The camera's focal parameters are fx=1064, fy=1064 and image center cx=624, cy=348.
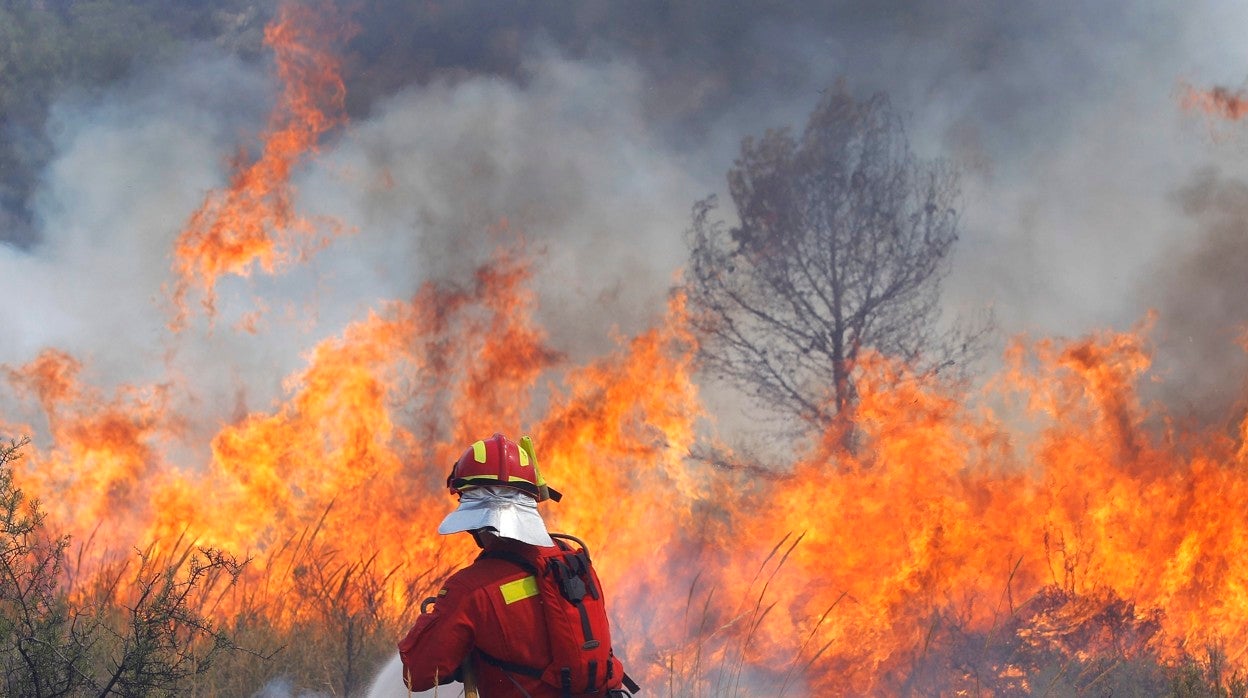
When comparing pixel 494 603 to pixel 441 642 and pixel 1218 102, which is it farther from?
pixel 1218 102

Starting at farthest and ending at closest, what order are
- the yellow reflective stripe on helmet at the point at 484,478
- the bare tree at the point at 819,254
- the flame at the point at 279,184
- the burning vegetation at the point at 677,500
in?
the bare tree at the point at 819,254, the flame at the point at 279,184, the burning vegetation at the point at 677,500, the yellow reflective stripe on helmet at the point at 484,478

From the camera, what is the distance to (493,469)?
412 centimetres

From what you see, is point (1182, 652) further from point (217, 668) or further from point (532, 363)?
point (217, 668)

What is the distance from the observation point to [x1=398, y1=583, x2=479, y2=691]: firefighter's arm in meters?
3.81

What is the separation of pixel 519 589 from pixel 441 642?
343 mm

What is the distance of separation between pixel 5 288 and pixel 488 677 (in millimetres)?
14006

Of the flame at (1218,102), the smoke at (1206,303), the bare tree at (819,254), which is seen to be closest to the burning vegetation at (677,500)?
the smoke at (1206,303)

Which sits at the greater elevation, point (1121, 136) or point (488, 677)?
point (1121, 136)

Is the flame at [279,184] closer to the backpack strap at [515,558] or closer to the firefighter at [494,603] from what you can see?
the firefighter at [494,603]

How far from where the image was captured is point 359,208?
13914mm

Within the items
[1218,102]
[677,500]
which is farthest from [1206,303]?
[677,500]

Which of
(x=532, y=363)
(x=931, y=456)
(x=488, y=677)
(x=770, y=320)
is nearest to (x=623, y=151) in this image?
(x=770, y=320)

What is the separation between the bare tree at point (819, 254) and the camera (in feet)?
46.6

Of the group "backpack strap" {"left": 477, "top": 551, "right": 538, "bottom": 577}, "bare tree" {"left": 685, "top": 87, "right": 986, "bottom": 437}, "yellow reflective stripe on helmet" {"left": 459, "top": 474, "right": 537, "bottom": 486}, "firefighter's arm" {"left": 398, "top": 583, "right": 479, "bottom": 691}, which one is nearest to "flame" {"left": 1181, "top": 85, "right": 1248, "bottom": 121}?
"bare tree" {"left": 685, "top": 87, "right": 986, "bottom": 437}
